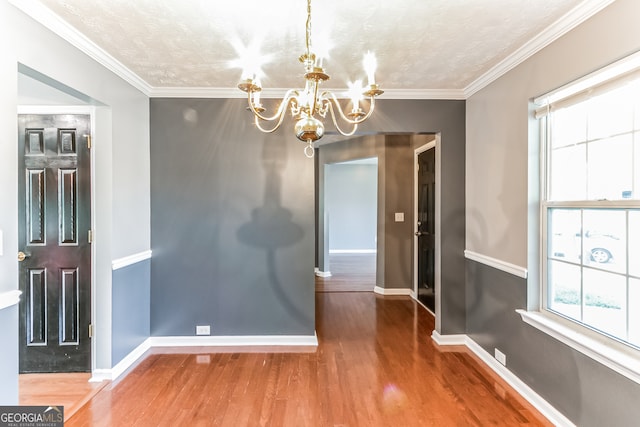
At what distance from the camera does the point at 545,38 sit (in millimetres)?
2102

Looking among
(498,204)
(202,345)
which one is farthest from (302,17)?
(202,345)

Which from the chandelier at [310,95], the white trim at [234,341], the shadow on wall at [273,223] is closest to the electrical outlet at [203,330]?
the white trim at [234,341]

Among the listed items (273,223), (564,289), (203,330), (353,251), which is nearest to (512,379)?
(564,289)

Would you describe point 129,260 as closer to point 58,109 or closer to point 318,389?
point 58,109

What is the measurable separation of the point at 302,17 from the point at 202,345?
2980 millimetres

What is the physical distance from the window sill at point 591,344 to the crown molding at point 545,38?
182 centimetres

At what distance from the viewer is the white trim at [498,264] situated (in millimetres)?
2373

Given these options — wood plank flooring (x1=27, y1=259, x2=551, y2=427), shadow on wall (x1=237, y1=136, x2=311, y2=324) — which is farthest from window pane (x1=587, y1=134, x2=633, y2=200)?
shadow on wall (x1=237, y1=136, x2=311, y2=324)

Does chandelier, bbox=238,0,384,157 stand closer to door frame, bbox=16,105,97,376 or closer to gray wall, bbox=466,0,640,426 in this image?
gray wall, bbox=466,0,640,426

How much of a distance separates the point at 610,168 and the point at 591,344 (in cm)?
98

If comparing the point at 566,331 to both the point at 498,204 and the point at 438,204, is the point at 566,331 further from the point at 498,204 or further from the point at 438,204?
the point at 438,204

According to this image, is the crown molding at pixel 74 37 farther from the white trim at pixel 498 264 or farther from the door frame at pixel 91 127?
the white trim at pixel 498 264

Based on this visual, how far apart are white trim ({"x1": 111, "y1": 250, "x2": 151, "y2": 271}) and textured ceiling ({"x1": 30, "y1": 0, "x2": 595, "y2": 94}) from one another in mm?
1596

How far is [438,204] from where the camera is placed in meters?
3.30
